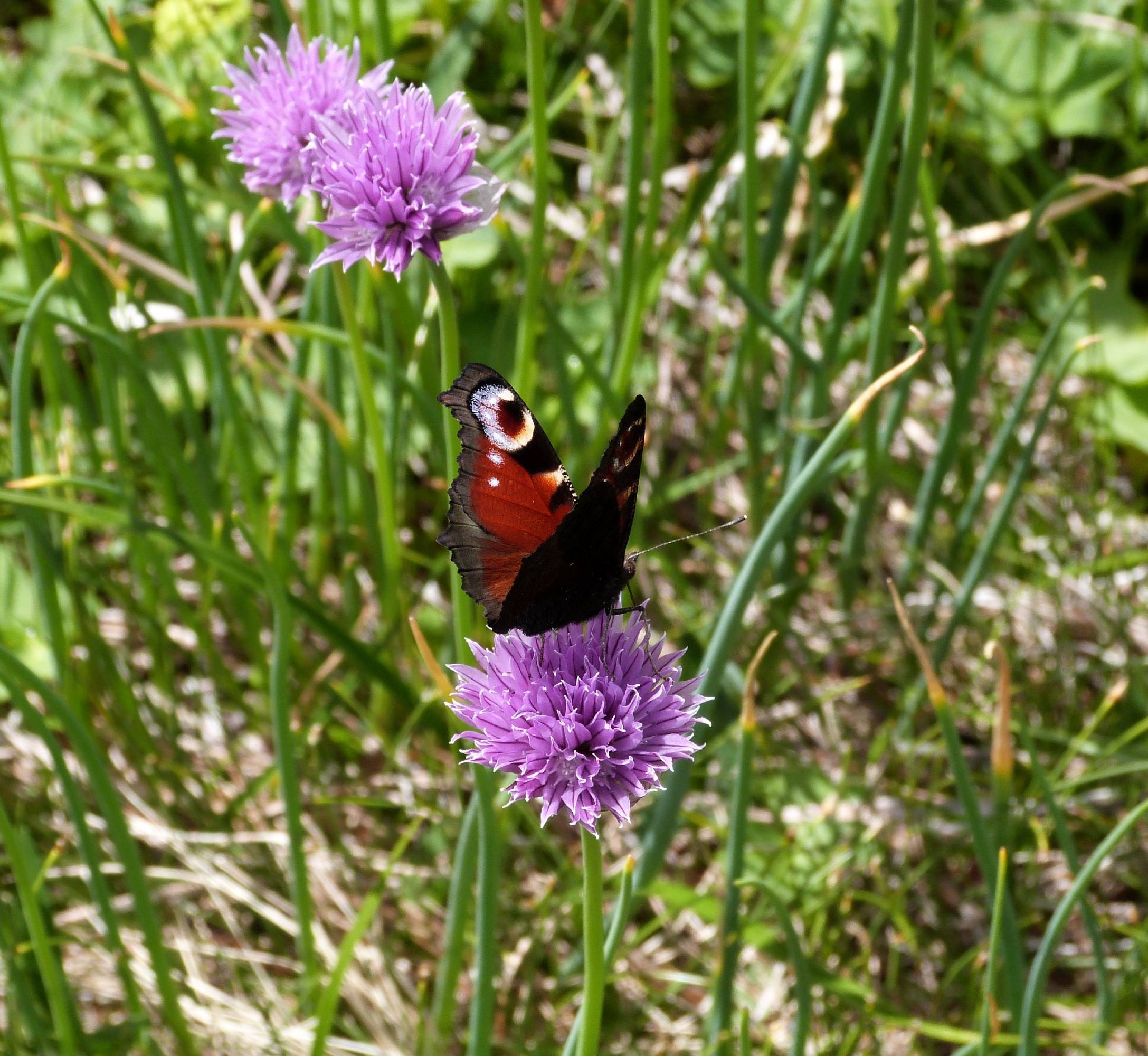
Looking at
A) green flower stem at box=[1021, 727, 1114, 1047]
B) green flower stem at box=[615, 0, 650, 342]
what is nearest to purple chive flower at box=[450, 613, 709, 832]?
green flower stem at box=[1021, 727, 1114, 1047]

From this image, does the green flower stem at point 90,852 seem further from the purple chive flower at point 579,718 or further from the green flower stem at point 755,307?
the green flower stem at point 755,307

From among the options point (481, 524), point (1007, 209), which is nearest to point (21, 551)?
point (481, 524)

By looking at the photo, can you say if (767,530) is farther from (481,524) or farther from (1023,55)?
(1023,55)

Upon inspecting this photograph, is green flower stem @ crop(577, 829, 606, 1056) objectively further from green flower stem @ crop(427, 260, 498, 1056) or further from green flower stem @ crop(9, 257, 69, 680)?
green flower stem @ crop(9, 257, 69, 680)

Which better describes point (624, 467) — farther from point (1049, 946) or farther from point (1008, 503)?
point (1008, 503)

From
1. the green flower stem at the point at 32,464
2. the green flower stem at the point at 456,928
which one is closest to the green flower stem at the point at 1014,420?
the green flower stem at the point at 456,928
